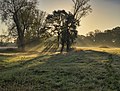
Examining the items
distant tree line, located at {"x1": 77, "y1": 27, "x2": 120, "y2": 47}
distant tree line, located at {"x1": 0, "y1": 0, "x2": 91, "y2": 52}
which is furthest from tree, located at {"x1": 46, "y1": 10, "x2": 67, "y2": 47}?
distant tree line, located at {"x1": 77, "y1": 27, "x2": 120, "y2": 47}

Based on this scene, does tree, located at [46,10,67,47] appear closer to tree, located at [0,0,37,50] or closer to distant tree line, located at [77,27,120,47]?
tree, located at [0,0,37,50]

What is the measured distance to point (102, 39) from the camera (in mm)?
168375

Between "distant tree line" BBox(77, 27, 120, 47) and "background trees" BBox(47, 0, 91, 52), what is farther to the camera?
"distant tree line" BBox(77, 27, 120, 47)

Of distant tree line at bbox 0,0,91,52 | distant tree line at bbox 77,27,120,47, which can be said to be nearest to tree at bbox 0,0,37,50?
distant tree line at bbox 0,0,91,52

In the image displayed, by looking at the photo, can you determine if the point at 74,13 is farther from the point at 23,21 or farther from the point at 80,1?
the point at 23,21

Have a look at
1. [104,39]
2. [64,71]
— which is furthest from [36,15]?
[104,39]

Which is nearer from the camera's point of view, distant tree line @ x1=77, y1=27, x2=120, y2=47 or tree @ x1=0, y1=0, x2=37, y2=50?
tree @ x1=0, y1=0, x2=37, y2=50

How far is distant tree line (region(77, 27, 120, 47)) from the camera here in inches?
5856

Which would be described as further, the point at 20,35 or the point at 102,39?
the point at 102,39

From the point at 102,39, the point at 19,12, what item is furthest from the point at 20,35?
the point at 102,39

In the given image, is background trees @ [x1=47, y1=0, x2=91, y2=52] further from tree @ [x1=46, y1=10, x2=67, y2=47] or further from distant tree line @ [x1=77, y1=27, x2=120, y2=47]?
distant tree line @ [x1=77, y1=27, x2=120, y2=47]

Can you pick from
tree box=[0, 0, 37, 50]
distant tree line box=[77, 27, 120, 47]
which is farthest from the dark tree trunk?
distant tree line box=[77, 27, 120, 47]

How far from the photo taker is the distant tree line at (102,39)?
488 feet

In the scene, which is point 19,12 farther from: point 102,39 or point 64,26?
point 102,39
